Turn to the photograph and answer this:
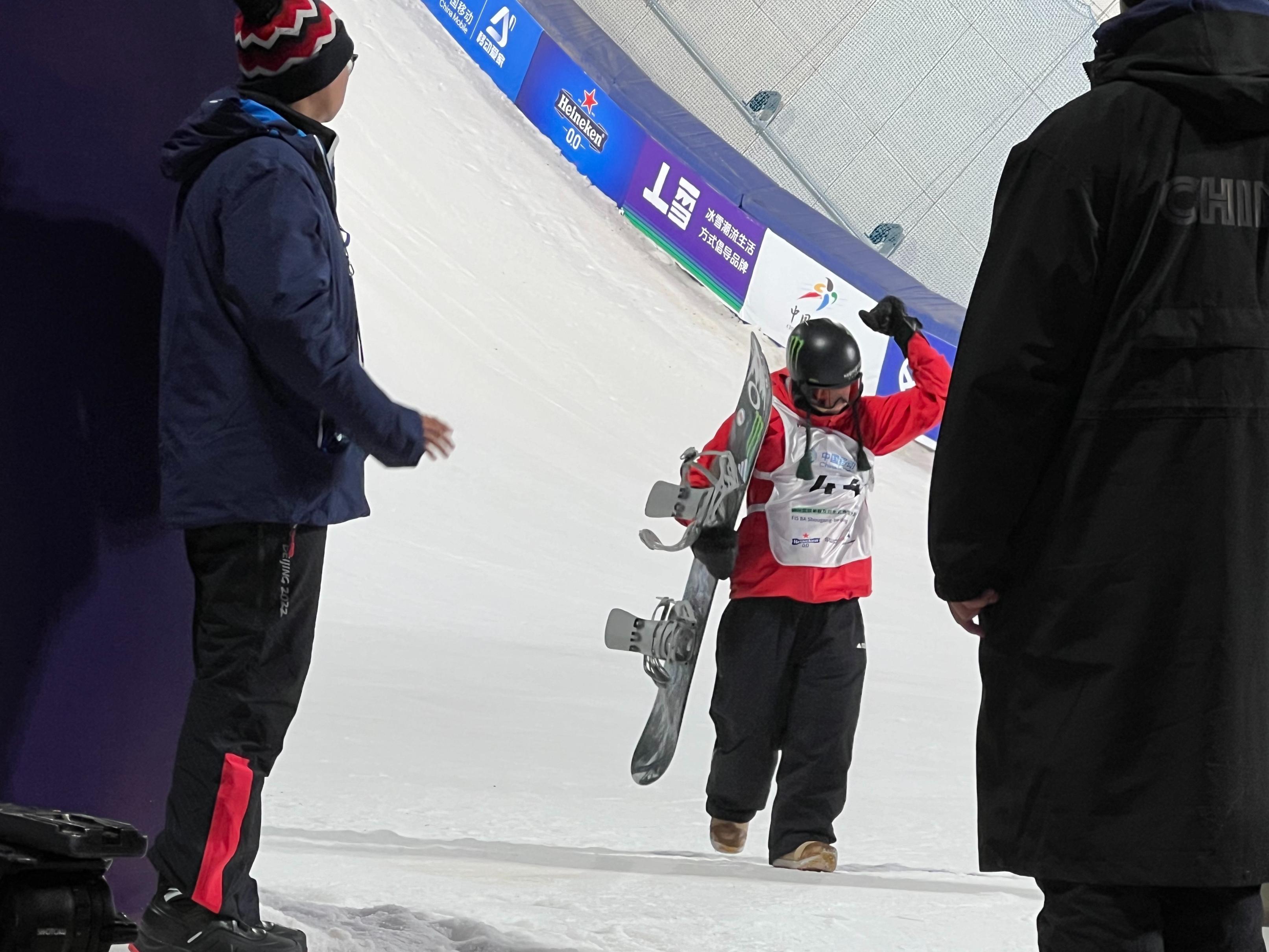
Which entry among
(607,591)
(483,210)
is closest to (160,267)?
(607,591)

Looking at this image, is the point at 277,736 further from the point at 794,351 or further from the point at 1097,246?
the point at 794,351

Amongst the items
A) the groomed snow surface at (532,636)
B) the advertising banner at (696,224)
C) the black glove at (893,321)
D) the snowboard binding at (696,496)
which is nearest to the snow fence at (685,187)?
the advertising banner at (696,224)

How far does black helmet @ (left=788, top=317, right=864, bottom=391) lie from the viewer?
12.5 ft

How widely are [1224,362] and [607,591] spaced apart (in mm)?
4728

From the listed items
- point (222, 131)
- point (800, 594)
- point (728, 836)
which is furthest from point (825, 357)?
point (222, 131)

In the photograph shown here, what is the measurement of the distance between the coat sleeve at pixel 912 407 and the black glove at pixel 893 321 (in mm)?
24

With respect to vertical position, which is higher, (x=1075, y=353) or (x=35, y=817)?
(x=1075, y=353)

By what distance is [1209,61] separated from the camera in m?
1.61

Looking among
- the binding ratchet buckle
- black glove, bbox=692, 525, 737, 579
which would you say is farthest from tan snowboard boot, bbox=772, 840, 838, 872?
black glove, bbox=692, 525, 737, 579

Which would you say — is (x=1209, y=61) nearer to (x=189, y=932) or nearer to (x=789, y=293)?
(x=189, y=932)

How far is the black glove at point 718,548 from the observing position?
3.74 meters

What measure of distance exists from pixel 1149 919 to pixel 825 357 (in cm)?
235

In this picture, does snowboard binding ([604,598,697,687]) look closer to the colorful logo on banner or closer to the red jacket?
the red jacket

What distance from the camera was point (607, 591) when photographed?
20.4 ft
